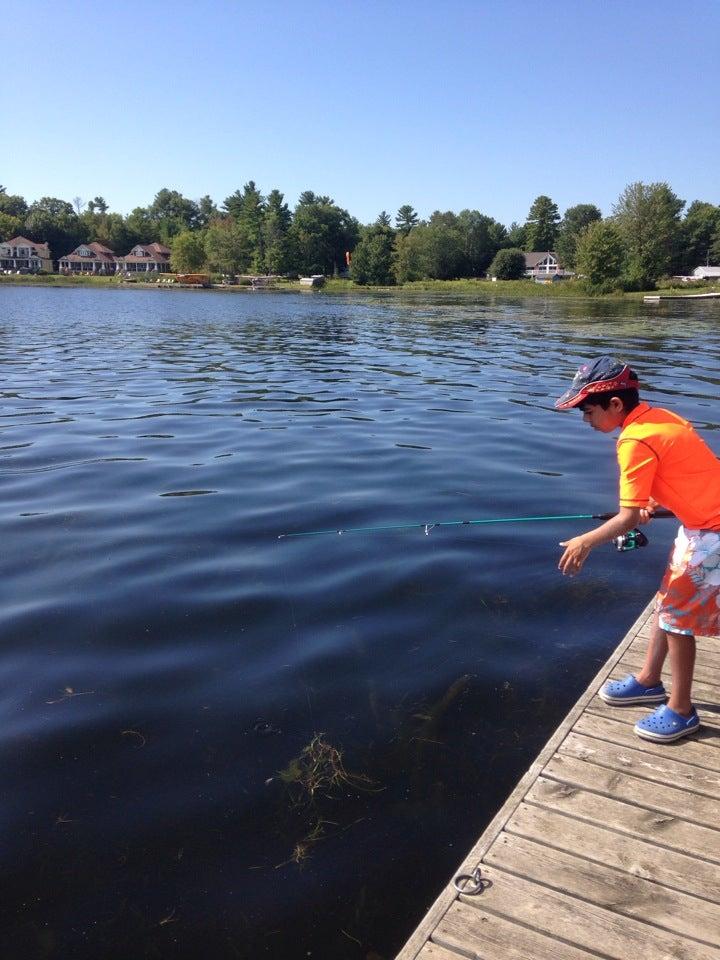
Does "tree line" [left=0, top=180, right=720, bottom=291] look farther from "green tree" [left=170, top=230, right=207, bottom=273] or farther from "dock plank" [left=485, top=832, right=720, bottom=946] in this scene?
"dock plank" [left=485, top=832, right=720, bottom=946]

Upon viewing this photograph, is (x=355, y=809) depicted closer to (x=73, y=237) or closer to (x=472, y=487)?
(x=472, y=487)

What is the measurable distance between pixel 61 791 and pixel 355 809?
1.66m

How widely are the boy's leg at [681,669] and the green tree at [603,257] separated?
89.7 m

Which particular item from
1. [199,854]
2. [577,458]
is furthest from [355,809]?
[577,458]

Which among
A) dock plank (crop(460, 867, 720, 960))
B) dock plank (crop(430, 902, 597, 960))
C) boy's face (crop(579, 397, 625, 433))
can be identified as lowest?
dock plank (crop(430, 902, 597, 960))

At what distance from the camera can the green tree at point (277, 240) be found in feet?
427

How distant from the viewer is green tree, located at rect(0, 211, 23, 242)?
149 metres

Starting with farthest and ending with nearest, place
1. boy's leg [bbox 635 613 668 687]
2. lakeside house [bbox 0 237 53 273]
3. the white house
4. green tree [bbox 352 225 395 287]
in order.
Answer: lakeside house [bbox 0 237 53 273], the white house, green tree [bbox 352 225 395 287], boy's leg [bbox 635 613 668 687]

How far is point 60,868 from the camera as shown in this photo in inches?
139

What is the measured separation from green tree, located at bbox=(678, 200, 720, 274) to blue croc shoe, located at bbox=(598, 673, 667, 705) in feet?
463

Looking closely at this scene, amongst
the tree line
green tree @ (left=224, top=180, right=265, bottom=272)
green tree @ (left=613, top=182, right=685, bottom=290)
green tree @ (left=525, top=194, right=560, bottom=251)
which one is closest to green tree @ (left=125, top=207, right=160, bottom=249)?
the tree line

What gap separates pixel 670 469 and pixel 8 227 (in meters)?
173

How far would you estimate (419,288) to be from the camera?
110 meters

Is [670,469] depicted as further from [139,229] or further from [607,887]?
[139,229]
